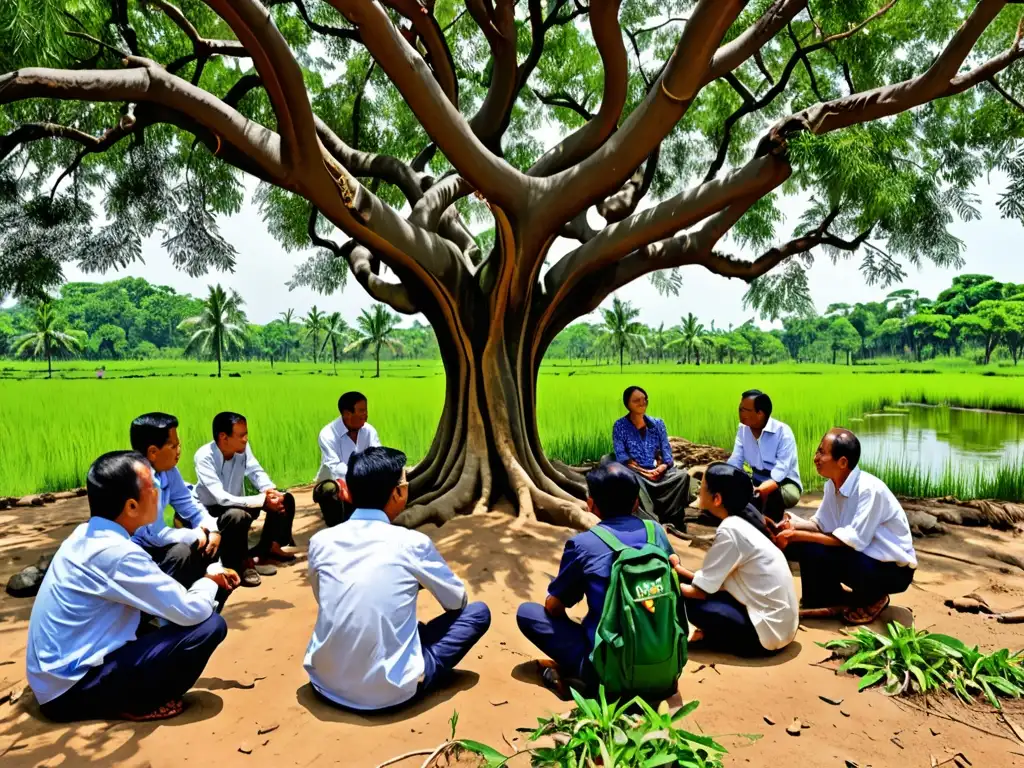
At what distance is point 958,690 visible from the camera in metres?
2.88

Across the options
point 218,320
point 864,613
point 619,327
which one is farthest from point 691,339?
point 864,613

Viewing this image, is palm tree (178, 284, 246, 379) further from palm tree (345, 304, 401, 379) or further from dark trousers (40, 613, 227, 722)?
dark trousers (40, 613, 227, 722)

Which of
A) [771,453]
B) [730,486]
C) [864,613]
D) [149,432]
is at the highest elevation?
[149,432]

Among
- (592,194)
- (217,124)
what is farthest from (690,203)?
(217,124)

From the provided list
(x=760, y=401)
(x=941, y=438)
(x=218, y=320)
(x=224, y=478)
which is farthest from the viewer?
(x=218, y=320)

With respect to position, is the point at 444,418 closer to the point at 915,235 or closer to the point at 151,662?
the point at 151,662

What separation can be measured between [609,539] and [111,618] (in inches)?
81.1

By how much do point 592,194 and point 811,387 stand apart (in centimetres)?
1992

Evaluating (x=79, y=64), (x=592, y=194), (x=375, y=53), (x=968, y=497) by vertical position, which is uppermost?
(x=79, y=64)

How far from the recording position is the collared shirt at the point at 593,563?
2.75m

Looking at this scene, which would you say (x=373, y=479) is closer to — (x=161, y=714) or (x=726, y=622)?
(x=161, y=714)

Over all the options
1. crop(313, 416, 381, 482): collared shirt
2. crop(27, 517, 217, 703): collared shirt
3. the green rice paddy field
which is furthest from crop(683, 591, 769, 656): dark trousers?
the green rice paddy field

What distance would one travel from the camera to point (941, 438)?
14.9 m

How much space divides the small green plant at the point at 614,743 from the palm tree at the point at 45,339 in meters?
50.2
